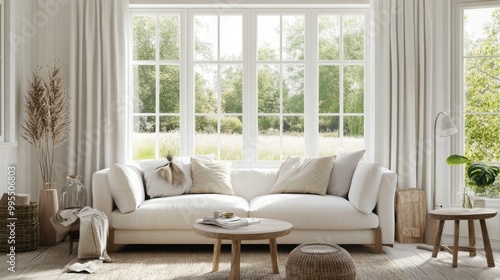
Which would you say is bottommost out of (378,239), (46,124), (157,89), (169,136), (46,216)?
(378,239)

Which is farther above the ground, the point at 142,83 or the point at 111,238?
the point at 142,83

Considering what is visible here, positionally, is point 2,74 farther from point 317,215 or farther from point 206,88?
point 317,215

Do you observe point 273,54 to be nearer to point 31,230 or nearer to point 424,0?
point 424,0

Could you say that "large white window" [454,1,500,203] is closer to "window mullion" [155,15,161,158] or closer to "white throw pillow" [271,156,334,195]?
"white throw pillow" [271,156,334,195]

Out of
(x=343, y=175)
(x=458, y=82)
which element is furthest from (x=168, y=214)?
(x=458, y=82)

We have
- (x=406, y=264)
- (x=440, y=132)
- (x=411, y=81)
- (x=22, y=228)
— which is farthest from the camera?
(x=411, y=81)

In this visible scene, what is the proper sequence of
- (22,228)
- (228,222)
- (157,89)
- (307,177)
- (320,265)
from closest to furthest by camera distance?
(320,265) < (228,222) < (22,228) < (307,177) < (157,89)

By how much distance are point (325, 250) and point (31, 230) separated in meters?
2.81

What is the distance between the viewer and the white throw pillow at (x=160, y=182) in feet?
18.0

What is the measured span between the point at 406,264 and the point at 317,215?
2.79 feet

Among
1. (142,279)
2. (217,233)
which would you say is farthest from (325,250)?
(142,279)

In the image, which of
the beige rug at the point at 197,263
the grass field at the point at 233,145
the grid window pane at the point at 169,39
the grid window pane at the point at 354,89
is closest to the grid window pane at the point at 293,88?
the grass field at the point at 233,145

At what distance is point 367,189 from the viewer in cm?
510

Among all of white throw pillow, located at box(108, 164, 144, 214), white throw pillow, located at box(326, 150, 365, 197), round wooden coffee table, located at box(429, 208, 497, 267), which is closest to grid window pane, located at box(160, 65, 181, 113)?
white throw pillow, located at box(108, 164, 144, 214)
